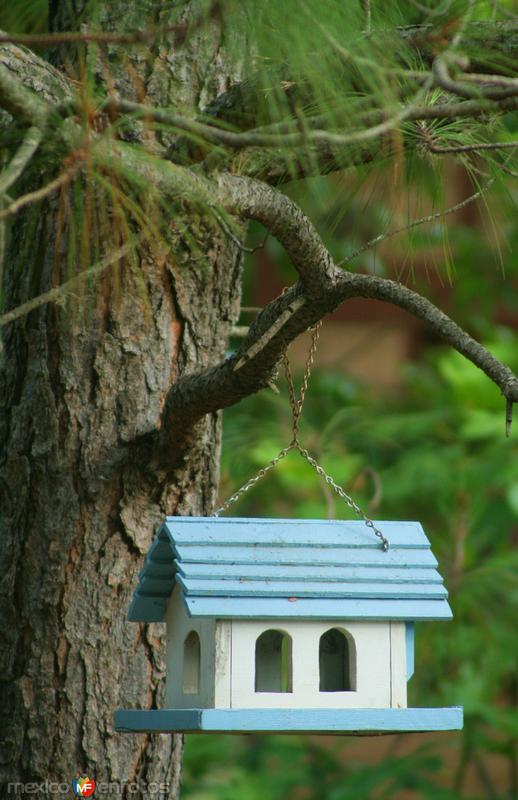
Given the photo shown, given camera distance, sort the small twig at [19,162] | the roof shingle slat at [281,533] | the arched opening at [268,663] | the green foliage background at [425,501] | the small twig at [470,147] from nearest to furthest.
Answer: the small twig at [19,162] → the small twig at [470,147] → the roof shingle slat at [281,533] → the arched opening at [268,663] → the green foliage background at [425,501]

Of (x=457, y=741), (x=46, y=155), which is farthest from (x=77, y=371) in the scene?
(x=457, y=741)

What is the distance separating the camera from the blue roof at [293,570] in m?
1.21

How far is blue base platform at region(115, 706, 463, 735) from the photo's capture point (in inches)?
45.2

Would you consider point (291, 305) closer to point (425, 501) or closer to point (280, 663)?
point (280, 663)

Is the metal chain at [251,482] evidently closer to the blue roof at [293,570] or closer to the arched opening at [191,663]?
the blue roof at [293,570]

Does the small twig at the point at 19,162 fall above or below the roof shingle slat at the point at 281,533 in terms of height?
above

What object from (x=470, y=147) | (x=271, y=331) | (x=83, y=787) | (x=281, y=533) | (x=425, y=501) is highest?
(x=425, y=501)

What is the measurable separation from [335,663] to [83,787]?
33 centimetres

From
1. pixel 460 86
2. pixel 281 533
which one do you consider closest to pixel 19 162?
pixel 460 86

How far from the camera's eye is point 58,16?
1.54m

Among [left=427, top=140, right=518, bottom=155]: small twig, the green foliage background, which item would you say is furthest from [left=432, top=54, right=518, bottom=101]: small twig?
the green foliage background

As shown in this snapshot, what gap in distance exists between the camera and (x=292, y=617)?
1224 millimetres

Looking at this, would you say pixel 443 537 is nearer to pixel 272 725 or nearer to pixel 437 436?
pixel 437 436

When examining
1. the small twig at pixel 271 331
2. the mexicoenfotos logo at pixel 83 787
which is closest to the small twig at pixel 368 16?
the small twig at pixel 271 331
